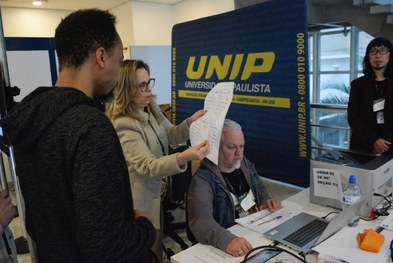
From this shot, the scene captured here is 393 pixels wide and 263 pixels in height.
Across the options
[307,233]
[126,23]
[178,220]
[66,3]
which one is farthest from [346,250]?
[66,3]

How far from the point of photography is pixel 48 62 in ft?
11.7

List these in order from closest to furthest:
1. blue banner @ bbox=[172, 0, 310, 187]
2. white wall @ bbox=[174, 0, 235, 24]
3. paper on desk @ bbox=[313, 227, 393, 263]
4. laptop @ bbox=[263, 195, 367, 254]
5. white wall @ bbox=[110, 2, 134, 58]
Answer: paper on desk @ bbox=[313, 227, 393, 263], laptop @ bbox=[263, 195, 367, 254], blue banner @ bbox=[172, 0, 310, 187], white wall @ bbox=[174, 0, 235, 24], white wall @ bbox=[110, 2, 134, 58]

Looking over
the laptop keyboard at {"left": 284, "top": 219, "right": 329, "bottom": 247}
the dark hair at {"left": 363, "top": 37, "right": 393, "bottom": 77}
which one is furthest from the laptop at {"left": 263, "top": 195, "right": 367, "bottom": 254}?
the dark hair at {"left": 363, "top": 37, "right": 393, "bottom": 77}

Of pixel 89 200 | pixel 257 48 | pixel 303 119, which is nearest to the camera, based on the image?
pixel 89 200

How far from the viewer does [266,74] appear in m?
2.88

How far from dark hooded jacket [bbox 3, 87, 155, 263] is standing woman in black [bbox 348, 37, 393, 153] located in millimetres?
2179

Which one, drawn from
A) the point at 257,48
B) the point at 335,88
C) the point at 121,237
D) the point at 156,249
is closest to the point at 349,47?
the point at 335,88

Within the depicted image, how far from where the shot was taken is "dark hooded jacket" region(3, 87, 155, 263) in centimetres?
74

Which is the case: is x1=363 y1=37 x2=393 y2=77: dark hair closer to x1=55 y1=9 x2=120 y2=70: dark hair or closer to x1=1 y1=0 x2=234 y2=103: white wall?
x1=55 y1=9 x2=120 y2=70: dark hair

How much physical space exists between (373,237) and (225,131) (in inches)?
31.9

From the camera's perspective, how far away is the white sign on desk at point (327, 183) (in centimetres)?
158

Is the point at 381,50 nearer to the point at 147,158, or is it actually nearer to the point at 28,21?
the point at 147,158

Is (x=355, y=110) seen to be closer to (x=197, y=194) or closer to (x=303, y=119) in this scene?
(x=303, y=119)

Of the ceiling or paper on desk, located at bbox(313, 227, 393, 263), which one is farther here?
the ceiling
